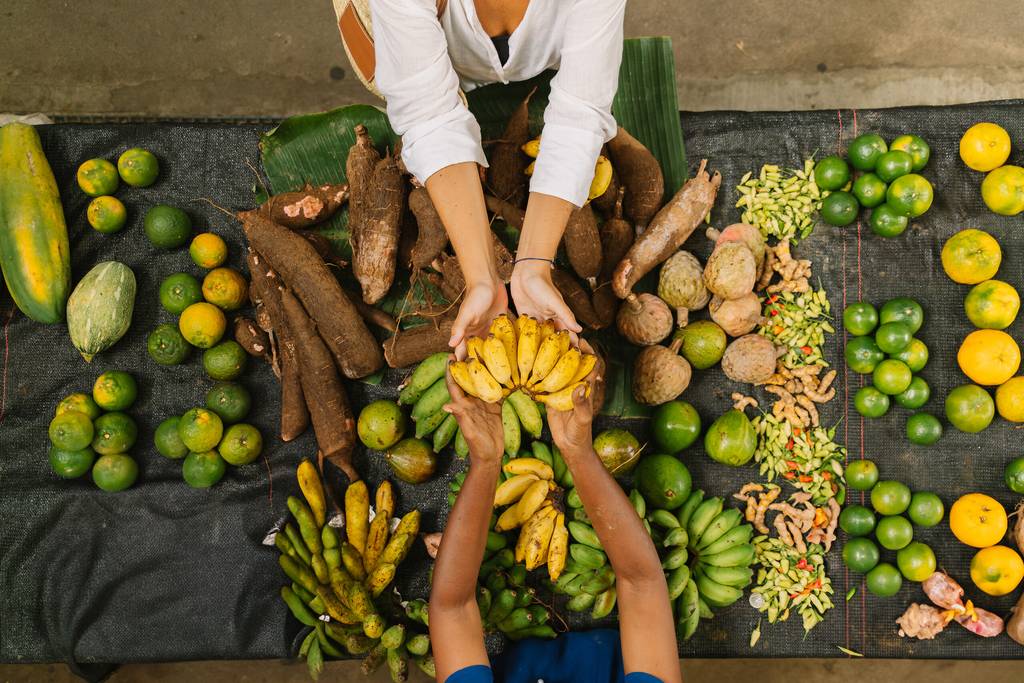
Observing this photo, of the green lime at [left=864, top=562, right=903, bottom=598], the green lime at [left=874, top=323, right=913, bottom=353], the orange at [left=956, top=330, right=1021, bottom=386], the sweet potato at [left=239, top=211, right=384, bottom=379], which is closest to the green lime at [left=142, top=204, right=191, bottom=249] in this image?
the sweet potato at [left=239, top=211, right=384, bottom=379]

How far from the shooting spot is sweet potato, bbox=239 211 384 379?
2.48m

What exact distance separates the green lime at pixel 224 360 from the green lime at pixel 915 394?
8.67ft

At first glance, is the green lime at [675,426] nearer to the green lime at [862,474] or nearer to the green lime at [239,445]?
the green lime at [862,474]

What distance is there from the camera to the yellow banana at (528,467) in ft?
7.84

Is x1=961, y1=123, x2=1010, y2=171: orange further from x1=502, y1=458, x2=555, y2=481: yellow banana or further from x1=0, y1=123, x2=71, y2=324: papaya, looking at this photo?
x1=0, y1=123, x2=71, y2=324: papaya

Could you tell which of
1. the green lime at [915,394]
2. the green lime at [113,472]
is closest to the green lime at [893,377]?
the green lime at [915,394]

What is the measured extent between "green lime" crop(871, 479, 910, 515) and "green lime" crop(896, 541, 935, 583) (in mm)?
148

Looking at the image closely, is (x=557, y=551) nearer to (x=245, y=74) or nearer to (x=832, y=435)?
(x=832, y=435)

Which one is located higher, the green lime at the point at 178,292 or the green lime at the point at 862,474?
the green lime at the point at 178,292

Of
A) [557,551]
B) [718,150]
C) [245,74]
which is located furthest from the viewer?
[245,74]

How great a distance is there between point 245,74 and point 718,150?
8.40 feet

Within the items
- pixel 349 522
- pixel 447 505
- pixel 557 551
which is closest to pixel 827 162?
pixel 557 551

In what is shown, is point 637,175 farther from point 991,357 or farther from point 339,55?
point 339,55

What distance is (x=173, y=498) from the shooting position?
2609 millimetres
